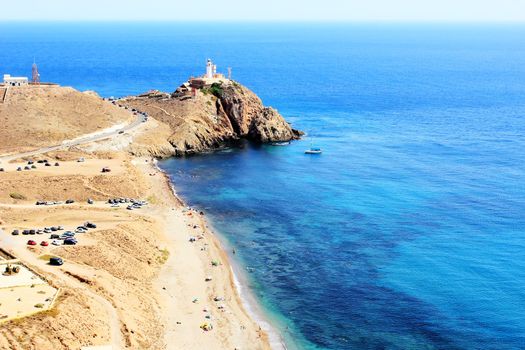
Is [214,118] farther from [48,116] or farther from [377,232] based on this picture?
[377,232]

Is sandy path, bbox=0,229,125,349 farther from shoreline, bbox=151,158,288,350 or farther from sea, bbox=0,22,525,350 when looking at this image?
sea, bbox=0,22,525,350

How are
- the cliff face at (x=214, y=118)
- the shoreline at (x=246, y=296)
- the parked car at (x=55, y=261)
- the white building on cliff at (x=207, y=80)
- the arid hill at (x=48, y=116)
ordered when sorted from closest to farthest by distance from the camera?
the shoreline at (x=246, y=296) → the parked car at (x=55, y=261) → the arid hill at (x=48, y=116) → the cliff face at (x=214, y=118) → the white building on cliff at (x=207, y=80)

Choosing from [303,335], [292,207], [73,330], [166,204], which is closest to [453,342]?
[303,335]

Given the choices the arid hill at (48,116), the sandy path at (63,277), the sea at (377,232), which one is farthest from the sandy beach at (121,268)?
the arid hill at (48,116)

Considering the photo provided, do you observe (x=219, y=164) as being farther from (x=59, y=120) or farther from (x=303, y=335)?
(x=303, y=335)

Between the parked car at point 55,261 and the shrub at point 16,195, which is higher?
the parked car at point 55,261

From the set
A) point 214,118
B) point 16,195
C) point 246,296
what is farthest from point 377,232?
point 214,118

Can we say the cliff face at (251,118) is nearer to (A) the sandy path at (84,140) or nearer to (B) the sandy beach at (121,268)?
(A) the sandy path at (84,140)
